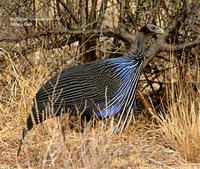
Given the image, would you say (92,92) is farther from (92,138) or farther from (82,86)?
(92,138)

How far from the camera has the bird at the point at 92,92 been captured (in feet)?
15.1

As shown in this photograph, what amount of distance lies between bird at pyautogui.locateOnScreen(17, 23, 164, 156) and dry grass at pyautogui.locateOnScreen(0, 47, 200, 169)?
0.14 m

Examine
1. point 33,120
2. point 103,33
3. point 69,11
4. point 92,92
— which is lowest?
point 33,120

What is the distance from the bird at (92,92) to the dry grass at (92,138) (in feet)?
0.44

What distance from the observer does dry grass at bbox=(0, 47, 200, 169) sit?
159 inches

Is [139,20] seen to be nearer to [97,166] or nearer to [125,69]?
[125,69]

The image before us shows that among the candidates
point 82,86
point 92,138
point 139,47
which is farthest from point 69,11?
point 92,138

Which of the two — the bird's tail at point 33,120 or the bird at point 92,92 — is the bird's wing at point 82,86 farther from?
the bird's tail at point 33,120

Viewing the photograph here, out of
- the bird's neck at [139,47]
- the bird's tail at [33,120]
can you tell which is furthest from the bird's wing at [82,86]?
the bird's neck at [139,47]

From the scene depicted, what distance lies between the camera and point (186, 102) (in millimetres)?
5305

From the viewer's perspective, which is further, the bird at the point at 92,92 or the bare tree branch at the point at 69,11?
the bare tree branch at the point at 69,11

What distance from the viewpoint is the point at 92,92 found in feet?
15.3

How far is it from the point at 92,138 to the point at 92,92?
65 cm

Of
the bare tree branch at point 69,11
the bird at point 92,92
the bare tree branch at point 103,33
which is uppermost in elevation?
the bare tree branch at point 69,11
